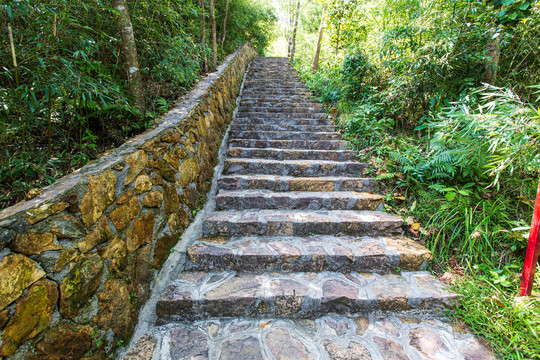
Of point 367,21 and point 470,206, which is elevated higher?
point 367,21

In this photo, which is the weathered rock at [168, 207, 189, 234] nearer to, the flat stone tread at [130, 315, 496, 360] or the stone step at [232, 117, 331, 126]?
the flat stone tread at [130, 315, 496, 360]

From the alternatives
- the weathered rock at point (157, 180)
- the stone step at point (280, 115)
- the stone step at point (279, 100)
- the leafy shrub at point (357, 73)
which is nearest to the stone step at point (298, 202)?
the weathered rock at point (157, 180)

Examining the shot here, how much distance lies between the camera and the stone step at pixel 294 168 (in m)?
2.76

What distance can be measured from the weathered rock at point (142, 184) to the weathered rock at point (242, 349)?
110 centimetres

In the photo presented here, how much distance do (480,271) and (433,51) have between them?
7.50 ft

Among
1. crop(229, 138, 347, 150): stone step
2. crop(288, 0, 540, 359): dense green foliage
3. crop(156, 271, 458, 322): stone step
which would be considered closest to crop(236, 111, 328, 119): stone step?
crop(288, 0, 540, 359): dense green foliage

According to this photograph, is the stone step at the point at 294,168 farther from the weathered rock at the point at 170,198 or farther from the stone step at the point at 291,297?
the stone step at the point at 291,297

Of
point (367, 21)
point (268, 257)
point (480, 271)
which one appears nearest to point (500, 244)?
point (480, 271)

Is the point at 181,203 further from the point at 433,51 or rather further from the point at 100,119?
the point at 433,51

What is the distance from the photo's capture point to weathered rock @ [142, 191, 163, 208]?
1538 millimetres

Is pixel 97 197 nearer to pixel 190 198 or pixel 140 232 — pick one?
pixel 140 232

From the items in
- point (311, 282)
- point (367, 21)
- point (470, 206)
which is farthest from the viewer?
point (367, 21)

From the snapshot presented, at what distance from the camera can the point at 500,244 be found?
172 cm

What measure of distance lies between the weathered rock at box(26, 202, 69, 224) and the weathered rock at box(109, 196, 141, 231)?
29 cm
